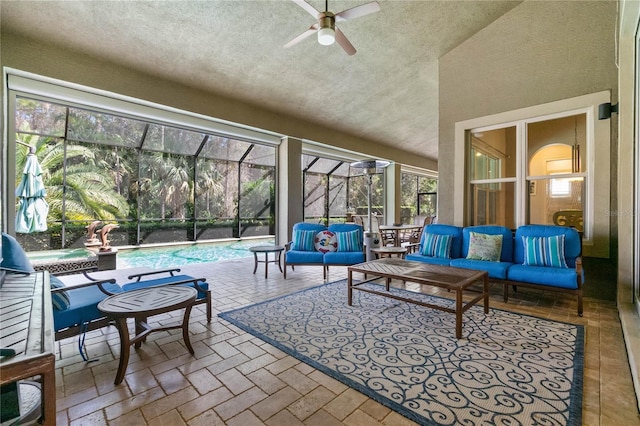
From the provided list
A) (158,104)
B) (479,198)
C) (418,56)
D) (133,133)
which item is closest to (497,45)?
(418,56)

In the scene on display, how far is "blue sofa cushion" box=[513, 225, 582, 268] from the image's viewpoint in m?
3.43

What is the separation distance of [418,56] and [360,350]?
16.7 ft

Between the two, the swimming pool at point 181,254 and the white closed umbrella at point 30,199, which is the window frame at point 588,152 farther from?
the white closed umbrella at point 30,199

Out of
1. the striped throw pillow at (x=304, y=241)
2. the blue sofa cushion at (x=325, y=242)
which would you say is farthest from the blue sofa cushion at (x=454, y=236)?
the striped throw pillow at (x=304, y=241)

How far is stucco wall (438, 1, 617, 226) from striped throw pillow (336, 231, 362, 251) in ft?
5.19

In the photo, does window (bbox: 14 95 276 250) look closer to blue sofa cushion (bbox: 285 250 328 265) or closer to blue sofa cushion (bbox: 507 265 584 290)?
blue sofa cushion (bbox: 285 250 328 265)

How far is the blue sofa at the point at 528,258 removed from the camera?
10.3 feet

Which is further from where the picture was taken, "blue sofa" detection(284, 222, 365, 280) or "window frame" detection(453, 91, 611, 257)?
"blue sofa" detection(284, 222, 365, 280)

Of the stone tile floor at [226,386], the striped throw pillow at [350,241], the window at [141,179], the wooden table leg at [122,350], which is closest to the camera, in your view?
the stone tile floor at [226,386]

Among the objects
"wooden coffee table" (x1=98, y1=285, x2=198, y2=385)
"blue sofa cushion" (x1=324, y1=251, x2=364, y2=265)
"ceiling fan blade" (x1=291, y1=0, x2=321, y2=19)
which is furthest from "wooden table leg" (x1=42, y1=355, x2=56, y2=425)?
"blue sofa cushion" (x1=324, y1=251, x2=364, y2=265)

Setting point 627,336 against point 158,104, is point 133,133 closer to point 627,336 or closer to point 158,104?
point 158,104

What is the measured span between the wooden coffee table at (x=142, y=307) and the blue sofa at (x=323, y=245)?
88.4 inches

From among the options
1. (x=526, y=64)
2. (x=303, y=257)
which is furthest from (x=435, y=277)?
(x=526, y=64)

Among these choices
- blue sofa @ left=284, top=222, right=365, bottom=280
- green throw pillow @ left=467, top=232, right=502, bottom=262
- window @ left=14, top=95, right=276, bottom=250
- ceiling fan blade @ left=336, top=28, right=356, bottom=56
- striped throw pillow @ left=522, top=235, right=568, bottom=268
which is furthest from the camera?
window @ left=14, top=95, right=276, bottom=250
